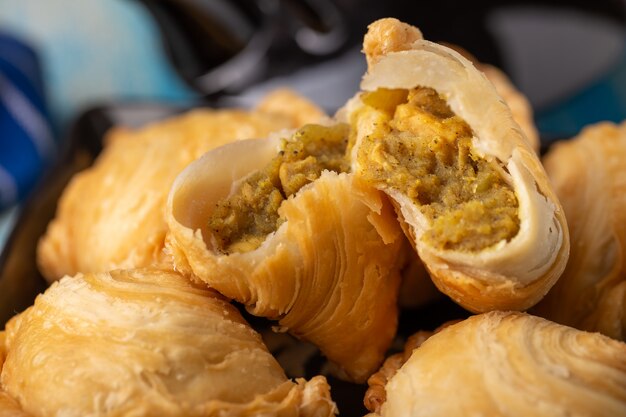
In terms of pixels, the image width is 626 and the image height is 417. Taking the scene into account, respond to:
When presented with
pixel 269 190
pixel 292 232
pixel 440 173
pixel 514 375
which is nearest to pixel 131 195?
pixel 269 190

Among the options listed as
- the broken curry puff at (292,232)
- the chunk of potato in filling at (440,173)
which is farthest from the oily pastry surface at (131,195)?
the chunk of potato in filling at (440,173)

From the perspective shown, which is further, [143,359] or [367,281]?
[367,281]

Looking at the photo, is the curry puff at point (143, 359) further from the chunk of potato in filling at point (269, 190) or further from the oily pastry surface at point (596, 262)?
the oily pastry surface at point (596, 262)

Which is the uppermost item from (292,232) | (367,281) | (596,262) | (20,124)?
(292,232)

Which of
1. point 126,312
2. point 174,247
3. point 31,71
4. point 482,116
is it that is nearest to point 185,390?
point 126,312

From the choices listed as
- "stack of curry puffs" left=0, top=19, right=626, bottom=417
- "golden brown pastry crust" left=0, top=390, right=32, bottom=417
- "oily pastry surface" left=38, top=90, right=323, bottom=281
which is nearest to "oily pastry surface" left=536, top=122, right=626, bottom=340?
"stack of curry puffs" left=0, top=19, right=626, bottom=417

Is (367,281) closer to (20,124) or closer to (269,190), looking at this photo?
(269,190)
